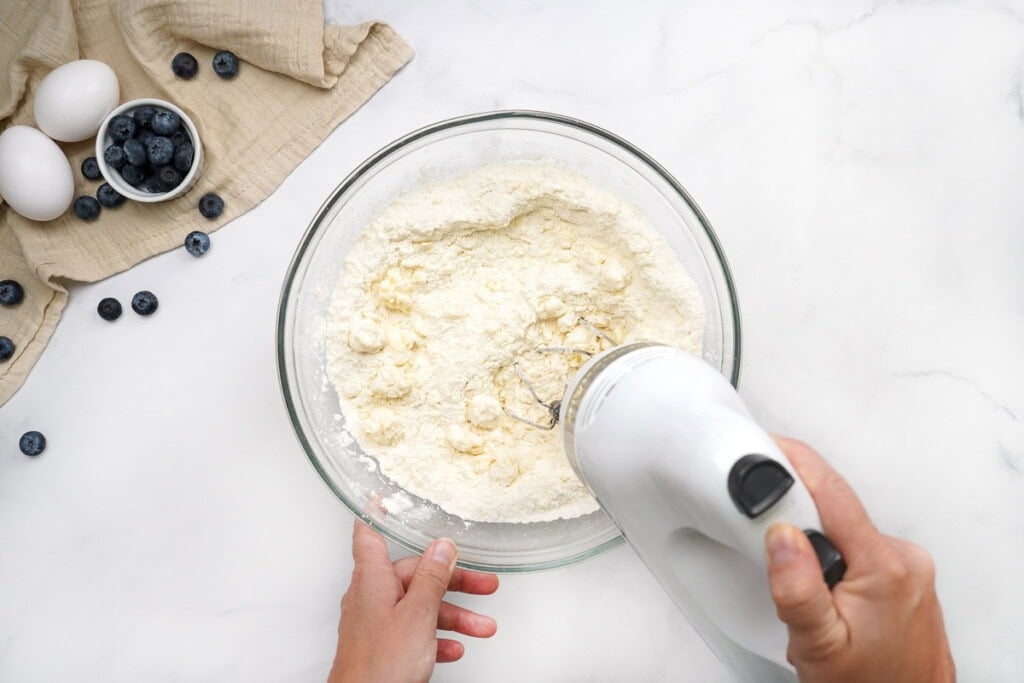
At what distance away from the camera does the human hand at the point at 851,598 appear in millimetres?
697

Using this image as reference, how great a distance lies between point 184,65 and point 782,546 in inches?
51.0

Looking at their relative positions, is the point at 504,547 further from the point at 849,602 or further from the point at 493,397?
the point at 849,602

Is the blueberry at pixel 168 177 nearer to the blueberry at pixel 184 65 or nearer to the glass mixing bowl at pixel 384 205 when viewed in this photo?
the blueberry at pixel 184 65

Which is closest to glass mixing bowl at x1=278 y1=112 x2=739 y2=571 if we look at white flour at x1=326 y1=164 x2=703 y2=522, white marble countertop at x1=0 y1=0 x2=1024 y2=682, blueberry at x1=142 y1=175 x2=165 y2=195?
white flour at x1=326 y1=164 x2=703 y2=522

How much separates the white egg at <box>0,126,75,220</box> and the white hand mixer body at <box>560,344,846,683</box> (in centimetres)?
101

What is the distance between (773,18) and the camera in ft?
4.47

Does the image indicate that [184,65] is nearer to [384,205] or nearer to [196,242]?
[196,242]

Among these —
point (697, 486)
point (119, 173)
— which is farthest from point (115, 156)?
point (697, 486)

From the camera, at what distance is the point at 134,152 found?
50.3 inches

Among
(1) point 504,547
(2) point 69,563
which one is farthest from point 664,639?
(2) point 69,563

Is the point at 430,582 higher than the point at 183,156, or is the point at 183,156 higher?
the point at 183,156

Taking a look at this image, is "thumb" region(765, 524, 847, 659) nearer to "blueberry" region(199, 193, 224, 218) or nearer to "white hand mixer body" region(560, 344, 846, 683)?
"white hand mixer body" region(560, 344, 846, 683)

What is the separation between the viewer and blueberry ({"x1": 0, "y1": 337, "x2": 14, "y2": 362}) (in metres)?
1.32

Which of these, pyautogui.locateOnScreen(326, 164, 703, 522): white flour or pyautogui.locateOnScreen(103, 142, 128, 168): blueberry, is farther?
pyautogui.locateOnScreen(103, 142, 128, 168): blueberry
